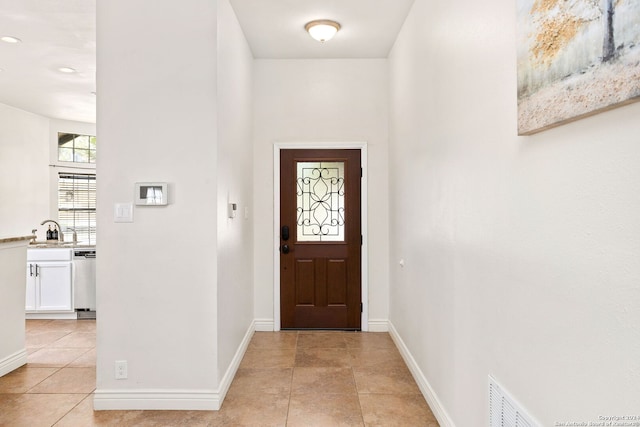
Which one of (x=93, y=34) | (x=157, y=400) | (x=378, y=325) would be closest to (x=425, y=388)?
(x=378, y=325)

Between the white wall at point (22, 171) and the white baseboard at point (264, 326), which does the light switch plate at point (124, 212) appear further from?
the white wall at point (22, 171)

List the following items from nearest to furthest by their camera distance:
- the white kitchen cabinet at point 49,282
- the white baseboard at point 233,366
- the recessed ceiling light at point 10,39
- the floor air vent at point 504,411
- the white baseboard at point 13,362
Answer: the floor air vent at point 504,411, the white baseboard at point 233,366, the white baseboard at point 13,362, the recessed ceiling light at point 10,39, the white kitchen cabinet at point 49,282

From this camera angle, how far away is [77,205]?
659 centimetres

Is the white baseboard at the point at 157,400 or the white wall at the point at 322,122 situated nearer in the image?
the white baseboard at the point at 157,400

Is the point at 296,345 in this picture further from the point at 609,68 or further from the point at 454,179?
the point at 609,68

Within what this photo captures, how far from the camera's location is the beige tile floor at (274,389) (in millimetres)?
2467

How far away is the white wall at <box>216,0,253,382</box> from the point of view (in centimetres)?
275

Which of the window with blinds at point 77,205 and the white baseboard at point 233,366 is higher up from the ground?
the window with blinds at point 77,205

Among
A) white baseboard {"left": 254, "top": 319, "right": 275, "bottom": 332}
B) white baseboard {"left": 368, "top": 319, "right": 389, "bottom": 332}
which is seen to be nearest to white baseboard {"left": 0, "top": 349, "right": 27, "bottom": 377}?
white baseboard {"left": 254, "top": 319, "right": 275, "bottom": 332}

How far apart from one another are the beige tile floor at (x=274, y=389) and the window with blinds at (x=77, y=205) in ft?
9.92

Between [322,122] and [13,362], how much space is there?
3.64 meters

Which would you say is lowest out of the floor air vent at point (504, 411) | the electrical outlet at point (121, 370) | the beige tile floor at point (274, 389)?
the beige tile floor at point (274, 389)

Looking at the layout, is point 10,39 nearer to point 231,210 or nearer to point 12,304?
point 12,304

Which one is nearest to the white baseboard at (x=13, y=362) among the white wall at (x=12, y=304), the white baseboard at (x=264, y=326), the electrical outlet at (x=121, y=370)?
the white wall at (x=12, y=304)
